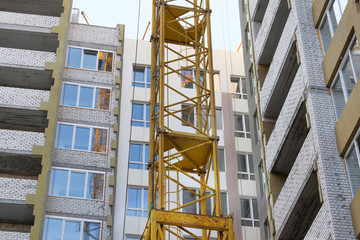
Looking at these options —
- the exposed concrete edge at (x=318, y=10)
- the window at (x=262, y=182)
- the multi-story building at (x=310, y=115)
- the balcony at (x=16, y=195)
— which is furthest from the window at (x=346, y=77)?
the balcony at (x=16, y=195)

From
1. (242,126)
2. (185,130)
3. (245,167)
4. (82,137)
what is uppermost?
(242,126)

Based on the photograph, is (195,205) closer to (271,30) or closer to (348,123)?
(271,30)

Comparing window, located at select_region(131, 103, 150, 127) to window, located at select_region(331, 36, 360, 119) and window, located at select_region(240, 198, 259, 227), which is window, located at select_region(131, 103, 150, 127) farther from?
window, located at select_region(331, 36, 360, 119)

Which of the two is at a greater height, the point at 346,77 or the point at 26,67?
the point at 26,67

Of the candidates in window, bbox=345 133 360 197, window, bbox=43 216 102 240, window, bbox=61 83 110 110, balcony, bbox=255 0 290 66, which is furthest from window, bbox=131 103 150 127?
window, bbox=345 133 360 197

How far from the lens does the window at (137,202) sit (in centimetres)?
3462

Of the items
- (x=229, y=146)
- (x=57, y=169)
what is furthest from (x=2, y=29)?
(x=229, y=146)

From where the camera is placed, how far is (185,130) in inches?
1529

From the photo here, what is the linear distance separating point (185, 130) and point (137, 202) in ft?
19.7

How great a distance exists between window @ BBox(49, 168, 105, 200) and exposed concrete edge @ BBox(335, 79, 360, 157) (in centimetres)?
1470

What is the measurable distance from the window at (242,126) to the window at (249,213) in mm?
4676

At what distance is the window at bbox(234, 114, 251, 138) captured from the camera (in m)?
40.2

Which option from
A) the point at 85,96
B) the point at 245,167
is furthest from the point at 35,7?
the point at 245,167

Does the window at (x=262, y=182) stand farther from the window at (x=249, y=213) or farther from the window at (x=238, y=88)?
the window at (x=238, y=88)
